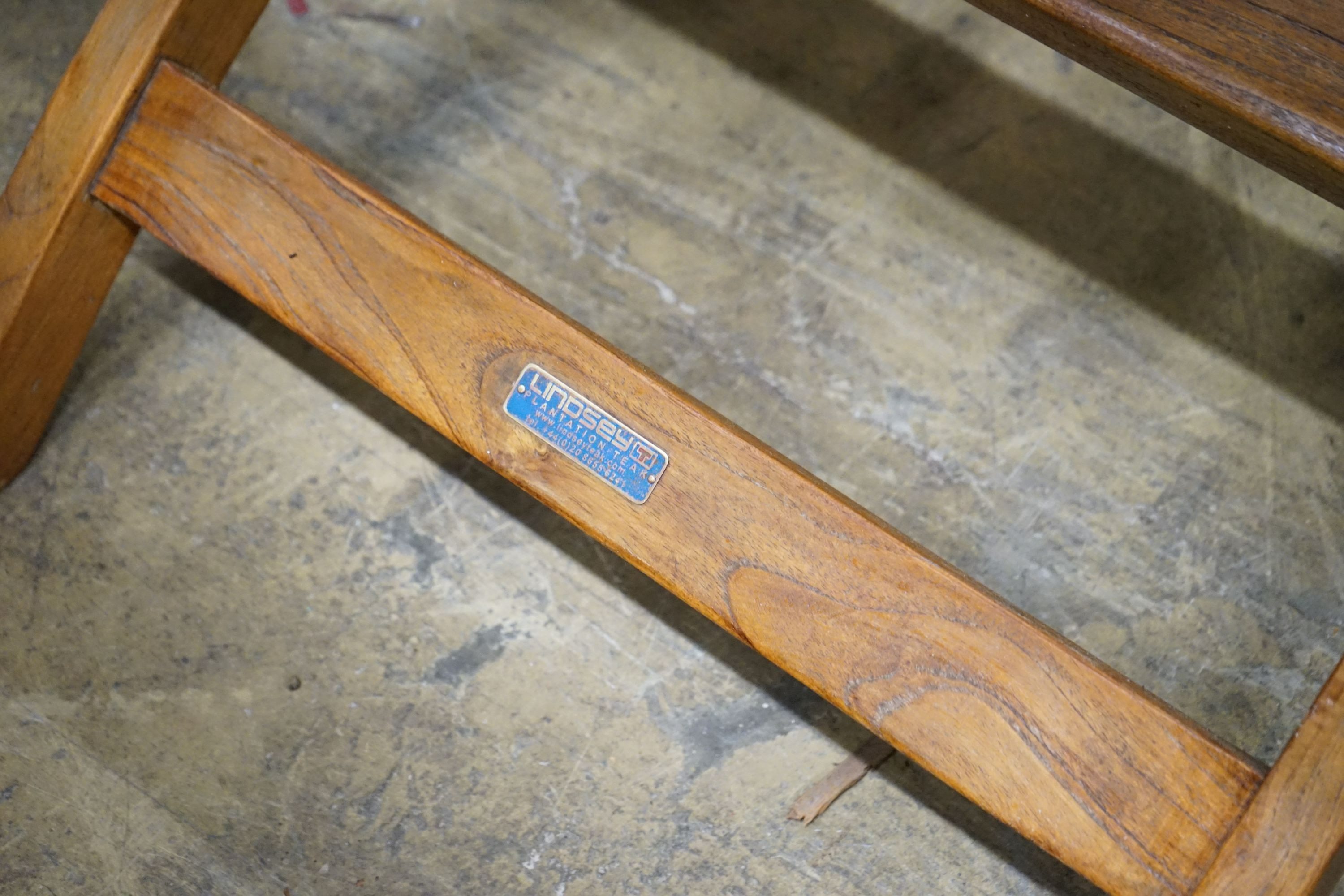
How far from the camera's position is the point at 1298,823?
0.99m

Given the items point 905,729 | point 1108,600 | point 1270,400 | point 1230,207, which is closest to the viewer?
point 905,729

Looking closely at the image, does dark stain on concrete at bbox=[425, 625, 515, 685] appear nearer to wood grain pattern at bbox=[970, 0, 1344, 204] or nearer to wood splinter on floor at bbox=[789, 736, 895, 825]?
wood splinter on floor at bbox=[789, 736, 895, 825]

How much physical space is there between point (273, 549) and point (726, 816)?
2.52ft

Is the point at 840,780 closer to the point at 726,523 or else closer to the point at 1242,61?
the point at 726,523

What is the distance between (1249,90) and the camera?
1.02 metres

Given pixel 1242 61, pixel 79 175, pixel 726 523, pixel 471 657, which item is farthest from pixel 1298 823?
pixel 79 175

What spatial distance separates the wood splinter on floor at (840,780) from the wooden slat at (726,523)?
1.17ft

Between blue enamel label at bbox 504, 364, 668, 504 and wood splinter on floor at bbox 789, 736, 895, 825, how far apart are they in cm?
53

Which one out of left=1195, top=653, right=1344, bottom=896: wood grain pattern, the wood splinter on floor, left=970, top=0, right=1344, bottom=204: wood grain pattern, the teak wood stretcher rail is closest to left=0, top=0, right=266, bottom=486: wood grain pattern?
the teak wood stretcher rail

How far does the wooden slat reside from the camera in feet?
3.52

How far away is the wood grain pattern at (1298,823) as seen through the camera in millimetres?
981

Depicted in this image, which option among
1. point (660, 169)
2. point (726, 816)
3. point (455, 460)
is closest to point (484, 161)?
point (660, 169)

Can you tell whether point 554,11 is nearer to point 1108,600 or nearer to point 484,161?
point 484,161

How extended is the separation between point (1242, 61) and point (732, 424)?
1.99ft
